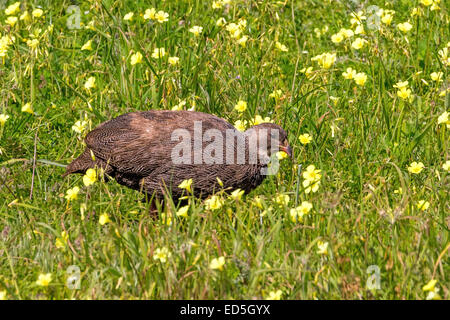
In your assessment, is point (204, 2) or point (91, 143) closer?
point (91, 143)

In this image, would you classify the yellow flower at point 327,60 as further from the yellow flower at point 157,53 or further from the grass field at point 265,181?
the yellow flower at point 157,53

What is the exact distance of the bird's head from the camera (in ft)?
16.3

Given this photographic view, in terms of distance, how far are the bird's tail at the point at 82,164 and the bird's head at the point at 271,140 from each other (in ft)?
3.56

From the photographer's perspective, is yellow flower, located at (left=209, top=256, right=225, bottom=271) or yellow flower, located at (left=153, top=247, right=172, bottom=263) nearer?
yellow flower, located at (left=209, top=256, right=225, bottom=271)

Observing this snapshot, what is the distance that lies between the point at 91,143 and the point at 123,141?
272mm

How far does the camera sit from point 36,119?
5.83m

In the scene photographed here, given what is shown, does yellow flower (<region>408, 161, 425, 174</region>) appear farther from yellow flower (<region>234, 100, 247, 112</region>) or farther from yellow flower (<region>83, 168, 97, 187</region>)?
yellow flower (<region>83, 168, 97, 187</region>)

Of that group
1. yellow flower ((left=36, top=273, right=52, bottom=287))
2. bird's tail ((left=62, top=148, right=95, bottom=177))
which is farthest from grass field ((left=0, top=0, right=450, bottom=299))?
bird's tail ((left=62, top=148, right=95, bottom=177))

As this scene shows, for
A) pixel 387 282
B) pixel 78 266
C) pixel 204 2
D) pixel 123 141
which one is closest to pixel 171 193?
pixel 123 141

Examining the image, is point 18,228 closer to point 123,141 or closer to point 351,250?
point 123,141

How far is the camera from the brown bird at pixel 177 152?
4.76 metres

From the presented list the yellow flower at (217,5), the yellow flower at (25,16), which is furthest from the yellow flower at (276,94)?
the yellow flower at (25,16)

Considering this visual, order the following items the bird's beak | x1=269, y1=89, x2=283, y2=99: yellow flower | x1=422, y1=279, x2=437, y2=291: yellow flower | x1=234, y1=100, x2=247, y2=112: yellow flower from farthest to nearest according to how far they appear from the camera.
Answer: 1. x1=269, y1=89, x2=283, y2=99: yellow flower
2. x1=234, y1=100, x2=247, y2=112: yellow flower
3. the bird's beak
4. x1=422, y1=279, x2=437, y2=291: yellow flower

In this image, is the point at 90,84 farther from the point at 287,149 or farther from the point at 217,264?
the point at 217,264
